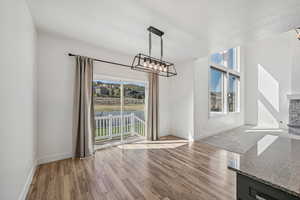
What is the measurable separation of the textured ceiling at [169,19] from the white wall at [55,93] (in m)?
0.28

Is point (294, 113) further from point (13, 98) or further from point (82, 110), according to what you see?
point (13, 98)

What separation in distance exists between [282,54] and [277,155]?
727 cm

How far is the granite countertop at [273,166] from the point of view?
62 centimetres

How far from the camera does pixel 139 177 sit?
2.12 metres

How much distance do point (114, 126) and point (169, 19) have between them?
10.0 ft

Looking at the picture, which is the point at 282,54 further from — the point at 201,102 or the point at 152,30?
the point at 152,30

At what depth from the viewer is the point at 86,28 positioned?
8.10 ft

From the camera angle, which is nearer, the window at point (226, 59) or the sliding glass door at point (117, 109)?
the sliding glass door at point (117, 109)

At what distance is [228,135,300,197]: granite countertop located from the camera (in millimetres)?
617

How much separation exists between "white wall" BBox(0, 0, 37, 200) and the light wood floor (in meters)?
0.47

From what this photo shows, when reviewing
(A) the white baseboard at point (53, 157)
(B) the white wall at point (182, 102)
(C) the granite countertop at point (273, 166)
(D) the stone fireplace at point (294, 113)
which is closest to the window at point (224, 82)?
(B) the white wall at point (182, 102)

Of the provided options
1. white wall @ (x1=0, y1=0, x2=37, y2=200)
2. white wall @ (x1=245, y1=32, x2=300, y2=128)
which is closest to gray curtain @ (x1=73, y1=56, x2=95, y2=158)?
white wall @ (x1=0, y1=0, x2=37, y2=200)

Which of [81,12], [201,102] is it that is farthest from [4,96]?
[201,102]

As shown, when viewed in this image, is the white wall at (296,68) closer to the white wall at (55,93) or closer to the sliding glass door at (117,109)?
the sliding glass door at (117,109)
